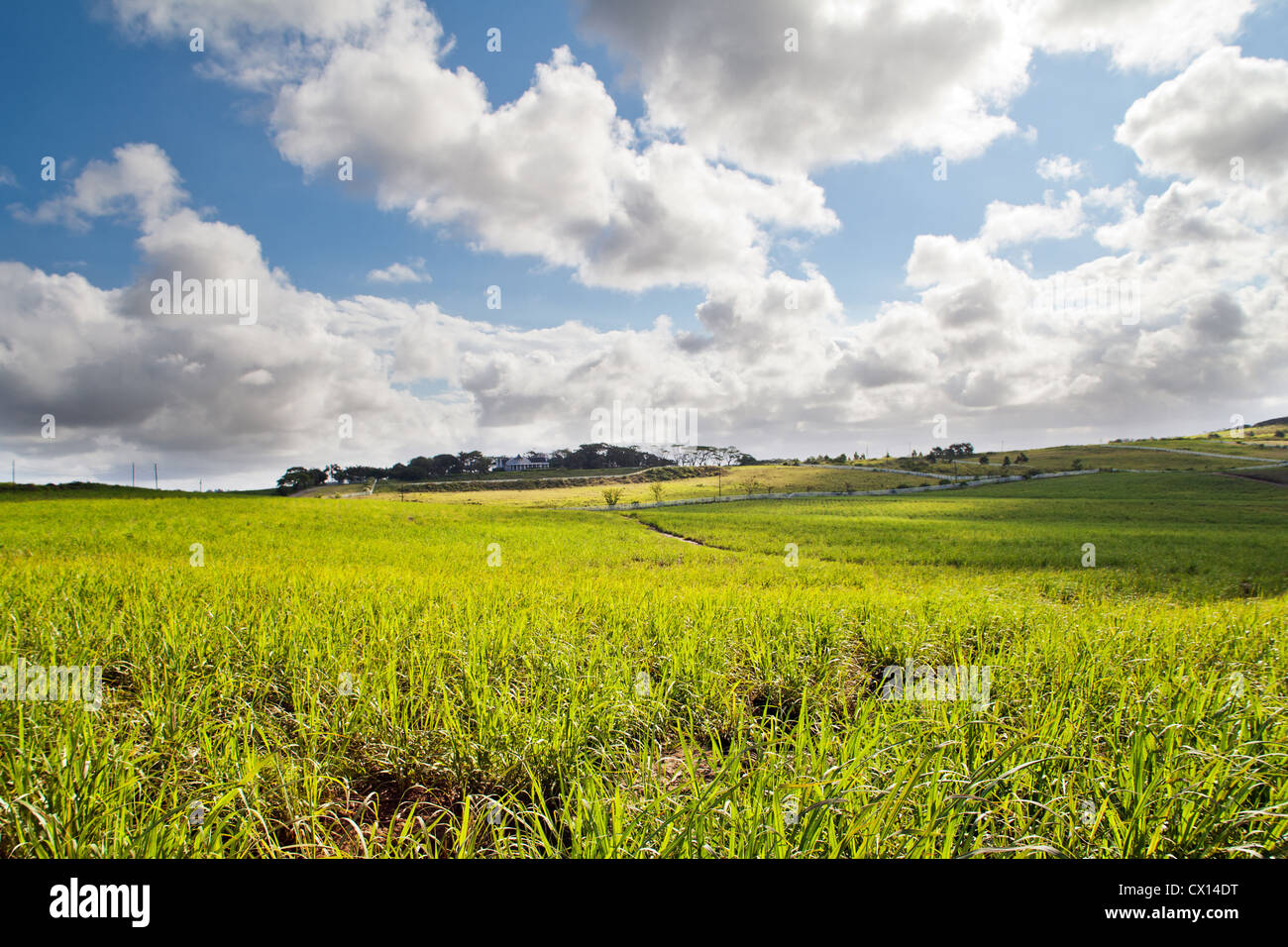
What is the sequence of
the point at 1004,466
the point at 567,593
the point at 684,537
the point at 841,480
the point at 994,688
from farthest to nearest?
1. the point at 1004,466
2. the point at 841,480
3. the point at 684,537
4. the point at 567,593
5. the point at 994,688

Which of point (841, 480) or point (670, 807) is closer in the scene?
point (670, 807)

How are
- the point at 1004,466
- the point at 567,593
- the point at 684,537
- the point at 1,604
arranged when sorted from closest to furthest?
the point at 1,604, the point at 567,593, the point at 684,537, the point at 1004,466

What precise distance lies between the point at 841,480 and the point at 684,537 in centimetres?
8512

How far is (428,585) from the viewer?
8.45 meters

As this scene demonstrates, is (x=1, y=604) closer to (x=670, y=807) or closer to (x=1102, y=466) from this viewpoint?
(x=670, y=807)

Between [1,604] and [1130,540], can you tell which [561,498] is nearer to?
[1130,540]

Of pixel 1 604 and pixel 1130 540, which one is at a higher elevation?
pixel 1 604

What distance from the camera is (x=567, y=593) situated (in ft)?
26.6

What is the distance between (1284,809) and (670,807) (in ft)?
10.5
